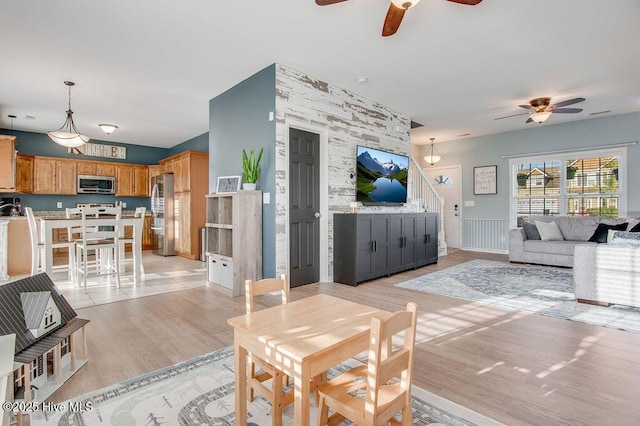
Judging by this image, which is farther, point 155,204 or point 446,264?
point 155,204

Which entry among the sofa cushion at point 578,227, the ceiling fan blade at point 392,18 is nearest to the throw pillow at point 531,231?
the sofa cushion at point 578,227

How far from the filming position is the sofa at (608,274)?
10.8 feet

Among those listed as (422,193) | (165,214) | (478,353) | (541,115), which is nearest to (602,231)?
(541,115)

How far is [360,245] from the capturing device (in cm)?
444

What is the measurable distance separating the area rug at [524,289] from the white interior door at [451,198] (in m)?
2.42

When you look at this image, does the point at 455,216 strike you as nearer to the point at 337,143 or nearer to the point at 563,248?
the point at 563,248

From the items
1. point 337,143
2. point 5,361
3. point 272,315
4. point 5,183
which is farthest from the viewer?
point 5,183

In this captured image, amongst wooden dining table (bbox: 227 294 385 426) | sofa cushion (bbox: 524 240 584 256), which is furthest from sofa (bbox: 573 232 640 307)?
wooden dining table (bbox: 227 294 385 426)

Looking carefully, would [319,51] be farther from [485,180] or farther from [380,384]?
[485,180]

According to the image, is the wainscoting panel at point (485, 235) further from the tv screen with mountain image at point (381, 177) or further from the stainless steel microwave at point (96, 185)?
the stainless steel microwave at point (96, 185)

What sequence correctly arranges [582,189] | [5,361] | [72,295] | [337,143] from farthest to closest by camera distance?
[582,189], [337,143], [72,295], [5,361]

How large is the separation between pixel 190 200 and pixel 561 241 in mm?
7171

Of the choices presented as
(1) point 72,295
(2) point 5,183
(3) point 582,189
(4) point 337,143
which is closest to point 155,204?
(2) point 5,183

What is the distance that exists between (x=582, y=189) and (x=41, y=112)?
10.7m
